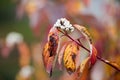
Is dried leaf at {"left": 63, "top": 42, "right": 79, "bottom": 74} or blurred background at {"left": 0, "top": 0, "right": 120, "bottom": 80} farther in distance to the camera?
blurred background at {"left": 0, "top": 0, "right": 120, "bottom": 80}

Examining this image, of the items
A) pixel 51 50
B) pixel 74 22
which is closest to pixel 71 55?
pixel 51 50

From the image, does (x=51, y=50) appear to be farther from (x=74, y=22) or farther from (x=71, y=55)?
(x=74, y=22)

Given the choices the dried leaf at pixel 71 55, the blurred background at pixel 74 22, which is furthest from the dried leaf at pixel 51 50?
the blurred background at pixel 74 22

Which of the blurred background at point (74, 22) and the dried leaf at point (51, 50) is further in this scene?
the blurred background at point (74, 22)

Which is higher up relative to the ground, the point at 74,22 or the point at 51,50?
the point at 51,50

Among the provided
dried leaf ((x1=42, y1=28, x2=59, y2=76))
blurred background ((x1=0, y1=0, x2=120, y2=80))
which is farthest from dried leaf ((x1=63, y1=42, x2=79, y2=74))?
blurred background ((x1=0, y1=0, x2=120, y2=80))

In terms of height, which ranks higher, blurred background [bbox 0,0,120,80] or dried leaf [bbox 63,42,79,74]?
dried leaf [bbox 63,42,79,74]

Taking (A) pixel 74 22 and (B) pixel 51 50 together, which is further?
(A) pixel 74 22

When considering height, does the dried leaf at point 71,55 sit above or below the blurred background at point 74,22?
above

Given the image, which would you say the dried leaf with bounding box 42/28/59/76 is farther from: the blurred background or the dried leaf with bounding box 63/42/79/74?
the blurred background

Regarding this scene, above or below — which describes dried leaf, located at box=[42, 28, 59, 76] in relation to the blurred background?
above

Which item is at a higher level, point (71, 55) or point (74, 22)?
point (71, 55)

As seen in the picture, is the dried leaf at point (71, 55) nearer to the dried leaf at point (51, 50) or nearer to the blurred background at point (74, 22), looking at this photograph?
the dried leaf at point (51, 50)
